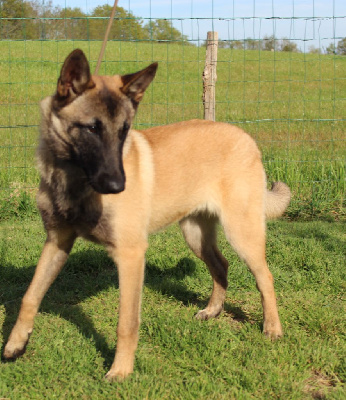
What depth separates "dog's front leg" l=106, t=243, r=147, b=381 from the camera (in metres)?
3.12

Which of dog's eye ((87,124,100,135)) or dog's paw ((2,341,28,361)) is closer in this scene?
dog's eye ((87,124,100,135))

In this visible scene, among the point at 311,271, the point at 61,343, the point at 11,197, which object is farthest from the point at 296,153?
the point at 61,343

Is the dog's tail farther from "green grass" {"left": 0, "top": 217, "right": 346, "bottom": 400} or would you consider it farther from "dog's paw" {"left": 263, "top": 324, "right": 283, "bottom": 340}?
"dog's paw" {"left": 263, "top": 324, "right": 283, "bottom": 340}

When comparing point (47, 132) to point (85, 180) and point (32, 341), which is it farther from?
point (32, 341)

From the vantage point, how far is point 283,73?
74.1 ft

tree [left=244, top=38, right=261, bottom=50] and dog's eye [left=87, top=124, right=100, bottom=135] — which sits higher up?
tree [left=244, top=38, right=261, bottom=50]

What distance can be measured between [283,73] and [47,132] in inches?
823

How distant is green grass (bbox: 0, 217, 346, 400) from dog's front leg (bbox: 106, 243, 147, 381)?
0.11m

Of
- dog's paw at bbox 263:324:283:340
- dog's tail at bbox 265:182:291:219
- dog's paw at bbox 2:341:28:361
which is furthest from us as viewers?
dog's tail at bbox 265:182:291:219

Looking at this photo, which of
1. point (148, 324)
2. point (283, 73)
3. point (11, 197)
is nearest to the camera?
point (148, 324)

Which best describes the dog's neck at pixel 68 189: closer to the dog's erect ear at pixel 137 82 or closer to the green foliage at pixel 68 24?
the dog's erect ear at pixel 137 82

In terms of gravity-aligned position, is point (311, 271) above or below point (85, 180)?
below

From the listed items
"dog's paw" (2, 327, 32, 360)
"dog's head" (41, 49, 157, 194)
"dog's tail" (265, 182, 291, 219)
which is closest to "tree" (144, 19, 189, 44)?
"dog's tail" (265, 182, 291, 219)

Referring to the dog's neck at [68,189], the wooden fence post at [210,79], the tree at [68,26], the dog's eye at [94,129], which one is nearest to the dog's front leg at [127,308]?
the dog's neck at [68,189]
